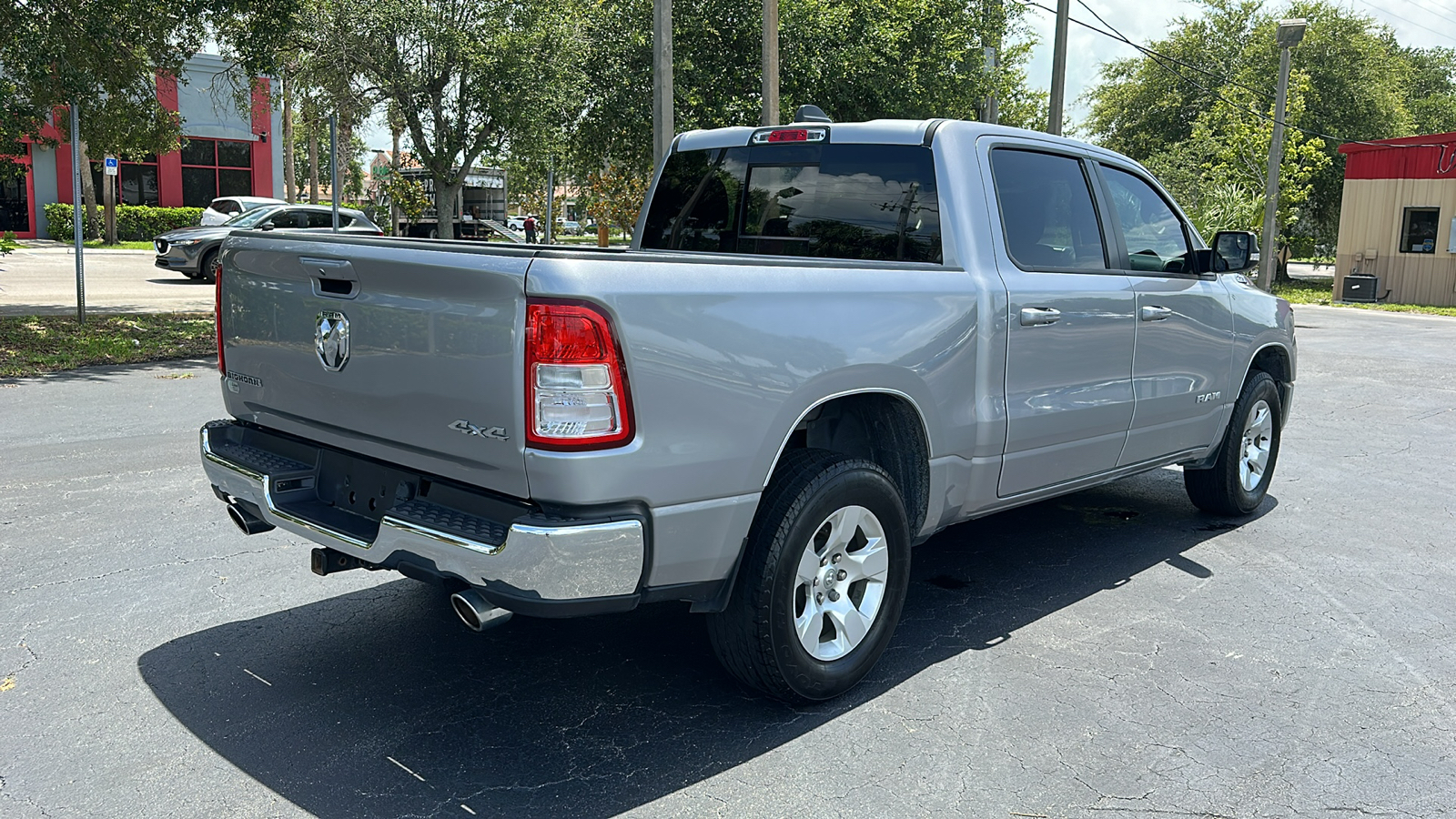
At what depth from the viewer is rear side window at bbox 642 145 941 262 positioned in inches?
177

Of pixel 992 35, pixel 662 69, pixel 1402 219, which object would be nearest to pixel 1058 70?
pixel 992 35

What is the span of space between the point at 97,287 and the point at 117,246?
15.1 m

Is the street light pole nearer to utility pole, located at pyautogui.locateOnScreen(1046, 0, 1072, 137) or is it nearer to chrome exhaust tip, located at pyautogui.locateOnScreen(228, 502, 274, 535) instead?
utility pole, located at pyautogui.locateOnScreen(1046, 0, 1072, 137)

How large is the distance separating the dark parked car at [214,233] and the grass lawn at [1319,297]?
19392mm

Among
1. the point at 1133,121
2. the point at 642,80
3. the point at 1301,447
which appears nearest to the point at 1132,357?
the point at 1301,447

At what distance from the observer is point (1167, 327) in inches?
212

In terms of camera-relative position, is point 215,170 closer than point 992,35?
No

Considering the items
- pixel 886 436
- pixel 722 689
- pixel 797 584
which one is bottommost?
pixel 722 689

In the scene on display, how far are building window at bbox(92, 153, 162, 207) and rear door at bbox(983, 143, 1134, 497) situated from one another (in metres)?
37.6

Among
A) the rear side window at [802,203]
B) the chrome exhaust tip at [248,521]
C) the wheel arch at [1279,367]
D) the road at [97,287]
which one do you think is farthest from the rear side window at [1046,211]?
the road at [97,287]

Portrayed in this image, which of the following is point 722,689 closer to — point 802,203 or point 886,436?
point 886,436

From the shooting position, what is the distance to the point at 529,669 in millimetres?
4133

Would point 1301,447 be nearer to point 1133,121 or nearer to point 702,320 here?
point 702,320

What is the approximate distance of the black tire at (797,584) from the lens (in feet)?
11.7
